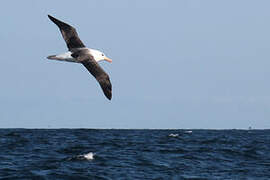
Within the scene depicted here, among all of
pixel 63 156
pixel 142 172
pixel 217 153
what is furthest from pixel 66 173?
pixel 217 153

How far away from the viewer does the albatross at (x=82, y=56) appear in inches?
610

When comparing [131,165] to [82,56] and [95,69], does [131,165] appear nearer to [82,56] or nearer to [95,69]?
[95,69]

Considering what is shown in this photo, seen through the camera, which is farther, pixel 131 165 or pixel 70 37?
pixel 131 165

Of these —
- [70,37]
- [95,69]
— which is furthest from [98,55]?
[95,69]

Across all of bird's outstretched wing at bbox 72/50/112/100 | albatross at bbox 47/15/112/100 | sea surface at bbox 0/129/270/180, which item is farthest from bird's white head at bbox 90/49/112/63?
sea surface at bbox 0/129/270/180

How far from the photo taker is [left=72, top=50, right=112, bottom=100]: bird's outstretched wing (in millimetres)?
15312

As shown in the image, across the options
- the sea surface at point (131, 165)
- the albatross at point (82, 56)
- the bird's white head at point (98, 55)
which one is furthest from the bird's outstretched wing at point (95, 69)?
the sea surface at point (131, 165)

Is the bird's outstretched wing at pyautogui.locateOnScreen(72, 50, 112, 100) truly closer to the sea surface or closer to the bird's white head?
the bird's white head

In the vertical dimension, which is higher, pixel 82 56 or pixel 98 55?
pixel 98 55

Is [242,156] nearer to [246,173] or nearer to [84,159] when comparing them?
[246,173]

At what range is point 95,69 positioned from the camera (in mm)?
15906

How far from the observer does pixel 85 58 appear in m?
16.1

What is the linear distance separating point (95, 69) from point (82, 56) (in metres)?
0.56

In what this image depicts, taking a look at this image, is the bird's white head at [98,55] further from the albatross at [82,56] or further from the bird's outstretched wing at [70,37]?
the bird's outstretched wing at [70,37]
